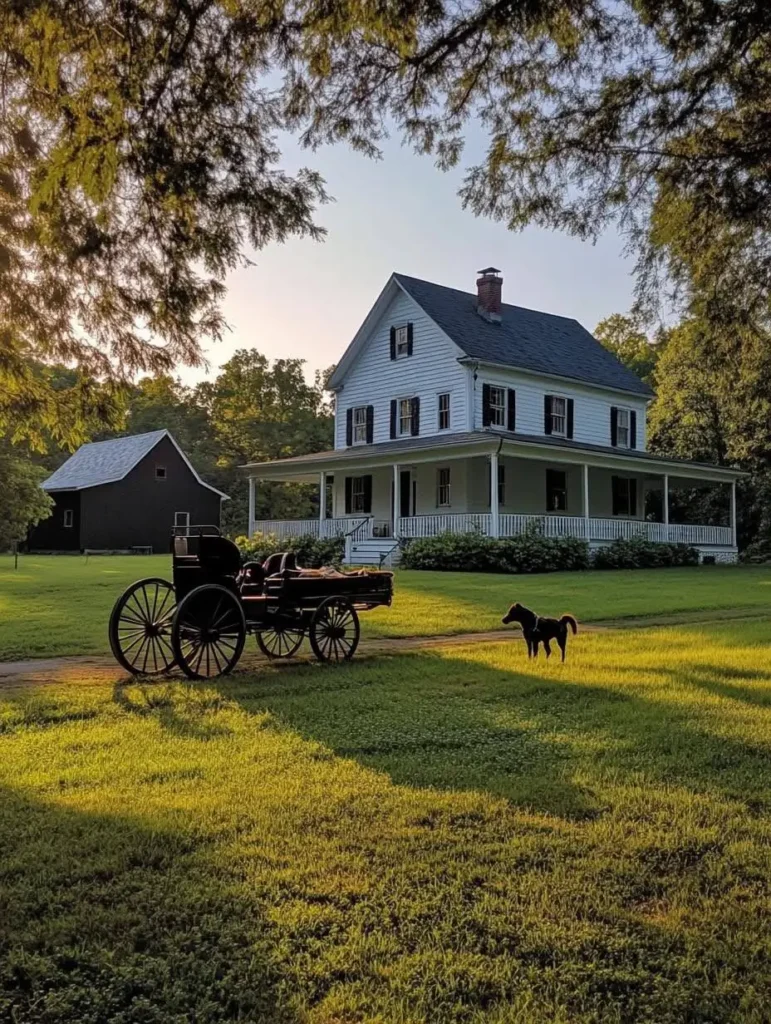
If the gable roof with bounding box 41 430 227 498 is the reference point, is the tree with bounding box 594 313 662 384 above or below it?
above

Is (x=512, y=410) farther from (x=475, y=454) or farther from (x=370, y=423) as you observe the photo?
(x=370, y=423)

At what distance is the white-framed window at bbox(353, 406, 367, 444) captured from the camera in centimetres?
3173

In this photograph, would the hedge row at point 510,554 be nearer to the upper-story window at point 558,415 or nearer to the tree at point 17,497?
the upper-story window at point 558,415

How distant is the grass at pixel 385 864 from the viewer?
2572 mm

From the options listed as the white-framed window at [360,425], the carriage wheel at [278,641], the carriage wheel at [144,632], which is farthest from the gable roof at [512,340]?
the carriage wheel at [144,632]

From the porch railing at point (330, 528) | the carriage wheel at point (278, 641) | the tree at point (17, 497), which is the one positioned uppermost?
the tree at point (17, 497)

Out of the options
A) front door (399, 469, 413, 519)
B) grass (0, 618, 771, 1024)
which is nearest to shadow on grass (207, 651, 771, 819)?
grass (0, 618, 771, 1024)

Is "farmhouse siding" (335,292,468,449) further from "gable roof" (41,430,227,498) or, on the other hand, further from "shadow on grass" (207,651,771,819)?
"shadow on grass" (207,651,771,819)

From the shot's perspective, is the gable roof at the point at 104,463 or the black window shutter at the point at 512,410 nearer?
the black window shutter at the point at 512,410

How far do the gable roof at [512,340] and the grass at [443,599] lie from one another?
912 centimetres

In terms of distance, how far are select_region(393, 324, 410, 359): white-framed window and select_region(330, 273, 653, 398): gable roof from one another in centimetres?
113

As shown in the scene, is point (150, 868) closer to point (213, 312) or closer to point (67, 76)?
point (213, 312)

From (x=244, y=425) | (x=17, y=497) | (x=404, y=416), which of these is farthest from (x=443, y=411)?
(x=244, y=425)

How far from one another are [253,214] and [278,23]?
3.90 feet
